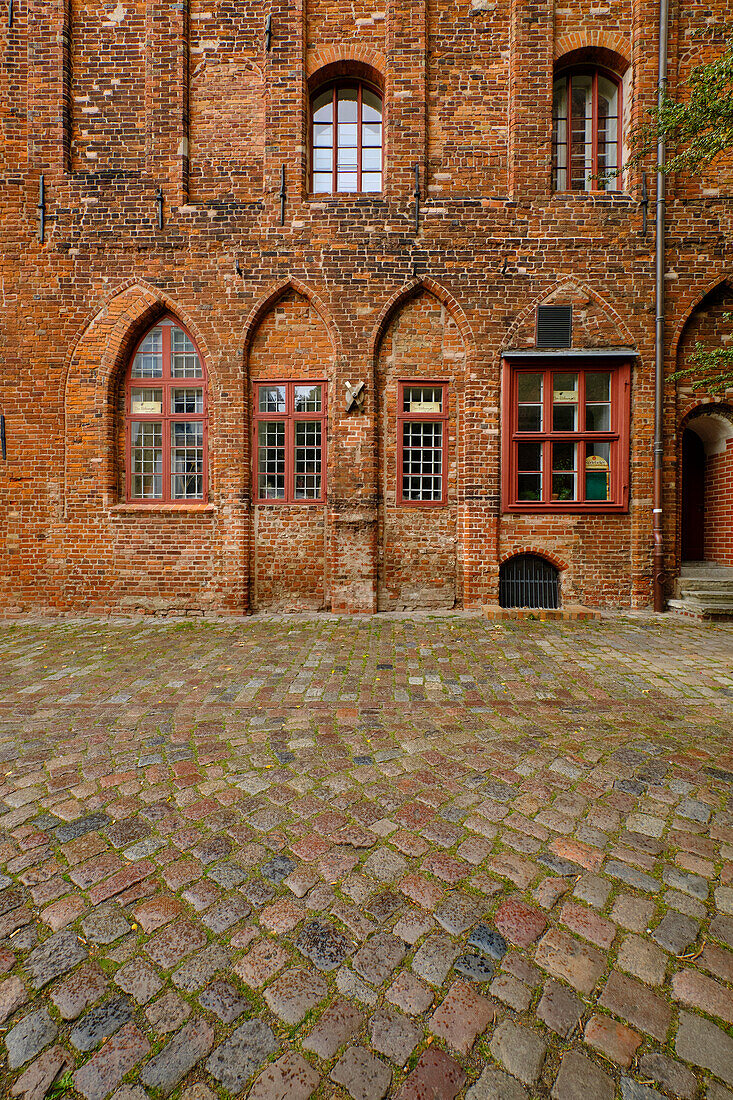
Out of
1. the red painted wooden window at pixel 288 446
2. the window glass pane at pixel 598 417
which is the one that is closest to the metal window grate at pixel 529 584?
the window glass pane at pixel 598 417

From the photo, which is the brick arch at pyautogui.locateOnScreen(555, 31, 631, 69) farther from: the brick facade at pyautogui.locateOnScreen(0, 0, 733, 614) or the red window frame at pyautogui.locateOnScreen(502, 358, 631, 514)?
the red window frame at pyautogui.locateOnScreen(502, 358, 631, 514)

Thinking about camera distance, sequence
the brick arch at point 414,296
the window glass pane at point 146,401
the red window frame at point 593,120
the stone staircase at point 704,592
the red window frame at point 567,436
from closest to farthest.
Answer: the stone staircase at point 704,592 < the brick arch at point 414,296 < the red window frame at point 567,436 < the red window frame at point 593,120 < the window glass pane at point 146,401

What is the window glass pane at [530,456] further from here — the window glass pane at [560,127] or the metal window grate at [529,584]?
the window glass pane at [560,127]

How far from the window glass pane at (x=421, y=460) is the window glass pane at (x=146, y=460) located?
415 cm

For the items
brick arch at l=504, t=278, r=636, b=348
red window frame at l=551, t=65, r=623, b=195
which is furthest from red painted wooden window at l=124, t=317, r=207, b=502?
red window frame at l=551, t=65, r=623, b=195

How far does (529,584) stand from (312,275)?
6100 millimetres

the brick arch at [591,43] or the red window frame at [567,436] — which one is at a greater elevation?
the brick arch at [591,43]

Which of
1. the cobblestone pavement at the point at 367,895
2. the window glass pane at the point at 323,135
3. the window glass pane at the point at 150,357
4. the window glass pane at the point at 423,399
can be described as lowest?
the cobblestone pavement at the point at 367,895

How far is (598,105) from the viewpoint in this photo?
8.15 m

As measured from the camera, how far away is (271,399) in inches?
318

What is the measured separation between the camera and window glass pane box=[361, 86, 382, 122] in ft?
26.9

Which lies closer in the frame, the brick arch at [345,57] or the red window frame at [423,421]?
the brick arch at [345,57]

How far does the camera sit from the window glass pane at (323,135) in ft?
26.8

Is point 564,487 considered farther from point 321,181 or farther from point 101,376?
point 101,376
